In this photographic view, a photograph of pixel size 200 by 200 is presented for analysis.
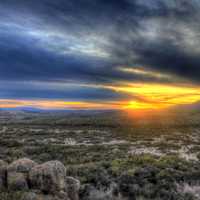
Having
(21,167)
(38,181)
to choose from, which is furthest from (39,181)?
(21,167)

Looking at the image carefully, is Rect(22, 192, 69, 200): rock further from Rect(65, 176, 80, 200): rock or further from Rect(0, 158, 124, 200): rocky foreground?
Rect(65, 176, 80, 200): rock

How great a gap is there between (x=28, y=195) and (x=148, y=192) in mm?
4473

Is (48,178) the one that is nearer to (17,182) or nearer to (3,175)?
(17,182)

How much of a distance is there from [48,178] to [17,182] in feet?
3.14

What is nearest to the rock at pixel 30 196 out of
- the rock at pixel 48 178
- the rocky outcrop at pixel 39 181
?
the rocky outcrop at pixel 39 181

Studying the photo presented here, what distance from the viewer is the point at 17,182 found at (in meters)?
6.13

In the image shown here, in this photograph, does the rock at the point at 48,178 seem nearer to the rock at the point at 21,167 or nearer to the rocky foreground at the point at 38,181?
the rocky foreground at the point at 38,181

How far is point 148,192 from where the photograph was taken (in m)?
7.59

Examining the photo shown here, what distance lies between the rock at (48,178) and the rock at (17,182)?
239 millimetres

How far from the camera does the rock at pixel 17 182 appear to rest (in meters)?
6.07

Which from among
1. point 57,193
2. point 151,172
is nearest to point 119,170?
point 151,172

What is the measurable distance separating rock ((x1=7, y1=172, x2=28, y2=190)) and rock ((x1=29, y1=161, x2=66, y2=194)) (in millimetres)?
239

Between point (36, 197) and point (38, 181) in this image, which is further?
point (38, 181)

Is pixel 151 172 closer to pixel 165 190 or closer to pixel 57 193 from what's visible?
pixel 165 190
